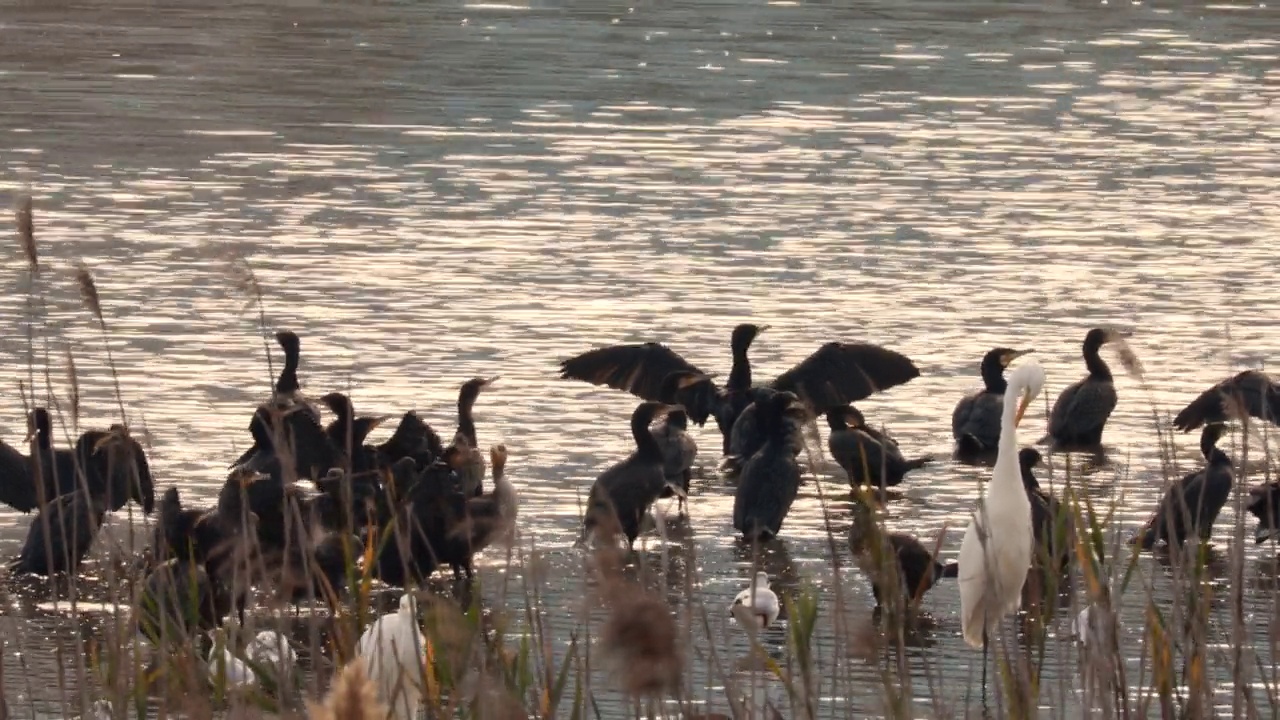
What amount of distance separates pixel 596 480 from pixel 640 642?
6.49 metres

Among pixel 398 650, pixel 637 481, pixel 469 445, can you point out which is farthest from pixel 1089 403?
pixel 398 650

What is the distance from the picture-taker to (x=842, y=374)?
11.3 m

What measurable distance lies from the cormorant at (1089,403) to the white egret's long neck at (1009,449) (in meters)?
3.92

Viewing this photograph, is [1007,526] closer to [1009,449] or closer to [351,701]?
[1009,449]

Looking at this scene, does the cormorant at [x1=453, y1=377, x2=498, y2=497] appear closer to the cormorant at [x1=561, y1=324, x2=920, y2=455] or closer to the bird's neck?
the cormorant at [x1=561, y1=324, x2=920, y2=455]

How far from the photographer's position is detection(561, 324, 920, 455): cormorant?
11273 mm

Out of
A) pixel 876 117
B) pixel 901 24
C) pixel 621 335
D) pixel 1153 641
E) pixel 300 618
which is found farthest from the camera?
pixel 901 24

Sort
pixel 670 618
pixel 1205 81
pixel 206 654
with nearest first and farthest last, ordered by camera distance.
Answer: pixel 670 618 < pixel 206 654 < pixel 1205 81

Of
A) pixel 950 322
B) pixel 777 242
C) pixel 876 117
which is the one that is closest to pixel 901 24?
pixel 876 117

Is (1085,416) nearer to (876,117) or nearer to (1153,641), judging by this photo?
(1153,641)

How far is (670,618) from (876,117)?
65.7 feet

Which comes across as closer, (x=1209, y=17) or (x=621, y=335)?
(x=621, y=335)

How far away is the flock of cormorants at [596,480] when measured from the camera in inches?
302

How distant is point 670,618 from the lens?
3.10m
